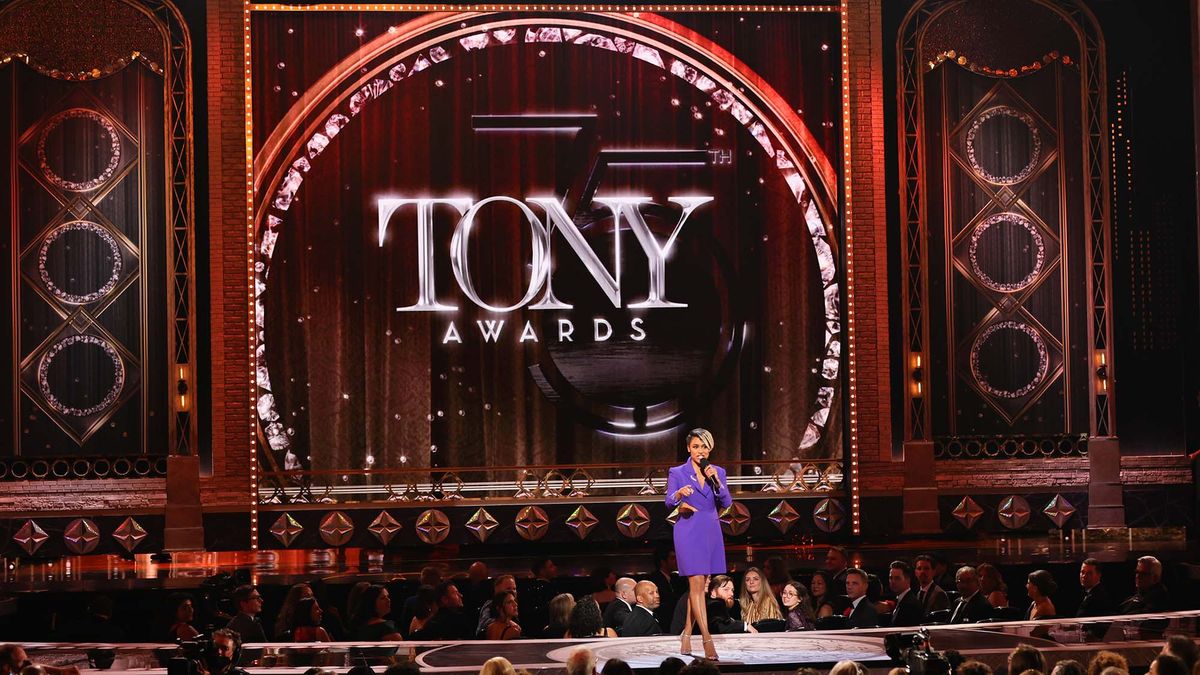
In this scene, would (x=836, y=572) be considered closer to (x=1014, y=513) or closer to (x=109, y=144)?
(x=1014, y=513)

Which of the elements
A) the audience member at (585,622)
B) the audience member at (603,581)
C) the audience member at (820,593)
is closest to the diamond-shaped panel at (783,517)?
the audience member at (603,581)

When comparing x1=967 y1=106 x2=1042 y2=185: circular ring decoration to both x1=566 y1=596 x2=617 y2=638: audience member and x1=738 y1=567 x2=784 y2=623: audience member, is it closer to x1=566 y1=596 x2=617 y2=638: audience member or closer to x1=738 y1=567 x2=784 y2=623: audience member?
x1=738 y1=567 x2=784 y2=623: audience member

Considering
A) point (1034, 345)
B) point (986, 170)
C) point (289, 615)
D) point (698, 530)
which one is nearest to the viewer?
point (698, 530)

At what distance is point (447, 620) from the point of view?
1011 cm

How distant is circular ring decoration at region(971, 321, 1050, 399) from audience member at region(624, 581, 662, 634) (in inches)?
260

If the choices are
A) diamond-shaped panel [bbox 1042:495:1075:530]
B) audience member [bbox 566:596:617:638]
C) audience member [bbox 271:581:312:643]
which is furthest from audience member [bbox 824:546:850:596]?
audience member [bbox 271:581:312:643]

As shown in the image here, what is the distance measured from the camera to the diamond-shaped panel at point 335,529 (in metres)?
14.5

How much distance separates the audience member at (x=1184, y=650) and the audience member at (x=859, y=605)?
11.7 ft

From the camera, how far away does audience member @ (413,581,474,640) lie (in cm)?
1005

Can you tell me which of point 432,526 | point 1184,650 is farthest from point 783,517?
point 1184,650

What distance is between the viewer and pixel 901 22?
608 inches

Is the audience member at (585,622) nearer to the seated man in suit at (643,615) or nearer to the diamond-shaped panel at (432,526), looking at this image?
the seated man in suit at (643,615)

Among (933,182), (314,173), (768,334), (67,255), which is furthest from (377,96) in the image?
(933,182)

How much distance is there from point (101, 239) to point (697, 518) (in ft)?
26.9
